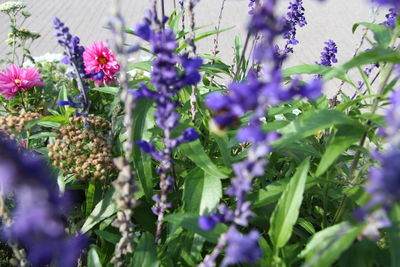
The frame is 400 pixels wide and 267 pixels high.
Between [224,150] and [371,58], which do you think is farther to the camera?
[224,150]

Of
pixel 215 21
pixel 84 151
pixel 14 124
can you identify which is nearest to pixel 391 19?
pixel 84 151

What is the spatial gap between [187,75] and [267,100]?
514 millimetres

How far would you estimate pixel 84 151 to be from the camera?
227 cm

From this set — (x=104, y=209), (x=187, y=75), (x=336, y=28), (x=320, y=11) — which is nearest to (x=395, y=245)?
(x=187, y=75)

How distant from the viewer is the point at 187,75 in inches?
56.4

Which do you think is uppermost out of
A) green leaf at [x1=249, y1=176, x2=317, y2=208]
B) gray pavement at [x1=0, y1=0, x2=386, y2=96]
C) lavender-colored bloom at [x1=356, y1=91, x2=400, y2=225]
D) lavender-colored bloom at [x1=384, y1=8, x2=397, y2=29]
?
gray pavement at [x1=0, y1=0, x2=386, y2=96]

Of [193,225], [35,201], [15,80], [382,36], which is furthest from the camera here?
A: [15,80]

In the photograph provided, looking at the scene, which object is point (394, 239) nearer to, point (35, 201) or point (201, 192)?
point (201, 192)

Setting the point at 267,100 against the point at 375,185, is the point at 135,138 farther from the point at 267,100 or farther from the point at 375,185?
the point at 375,185

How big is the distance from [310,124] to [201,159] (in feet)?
1.63

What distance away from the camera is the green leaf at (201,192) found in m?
1.83

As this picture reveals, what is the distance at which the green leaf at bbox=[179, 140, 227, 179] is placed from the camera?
1759 mm

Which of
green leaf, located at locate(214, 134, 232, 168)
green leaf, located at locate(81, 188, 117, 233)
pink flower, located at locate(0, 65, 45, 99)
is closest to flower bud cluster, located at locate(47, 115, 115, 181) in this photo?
green leaf, located at locate(81, 188, 117, 233)

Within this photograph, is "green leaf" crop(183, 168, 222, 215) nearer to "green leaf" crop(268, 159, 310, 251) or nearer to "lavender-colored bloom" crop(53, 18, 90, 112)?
"green leaf" crop(268, 159, 310, 251)
